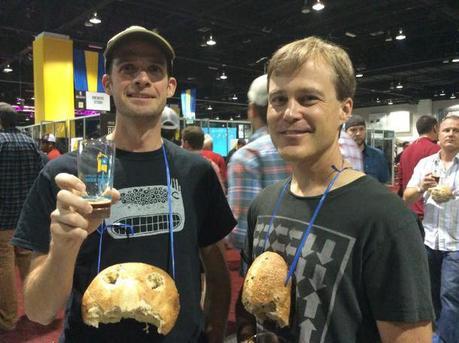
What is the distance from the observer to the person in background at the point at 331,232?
1.02 metres

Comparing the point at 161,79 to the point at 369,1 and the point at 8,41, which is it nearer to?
the point at 369,1

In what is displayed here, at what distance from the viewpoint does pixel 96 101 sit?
1135 centimetres

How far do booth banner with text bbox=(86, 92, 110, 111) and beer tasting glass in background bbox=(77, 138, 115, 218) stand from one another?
10.6m

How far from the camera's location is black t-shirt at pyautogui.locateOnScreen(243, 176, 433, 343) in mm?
A: 1015

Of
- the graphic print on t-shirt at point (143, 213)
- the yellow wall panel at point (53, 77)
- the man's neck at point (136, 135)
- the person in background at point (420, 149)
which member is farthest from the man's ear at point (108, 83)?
the yellow wall panel at point (53, 77)

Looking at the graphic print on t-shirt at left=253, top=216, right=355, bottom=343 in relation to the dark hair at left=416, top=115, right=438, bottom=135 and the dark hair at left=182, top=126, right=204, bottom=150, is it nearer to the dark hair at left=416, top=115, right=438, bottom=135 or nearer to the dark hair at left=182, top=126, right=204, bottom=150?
the dark hair at left=182, top=126, right=204, bottom=150

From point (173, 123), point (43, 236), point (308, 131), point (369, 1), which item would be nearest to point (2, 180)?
point (173, 123)

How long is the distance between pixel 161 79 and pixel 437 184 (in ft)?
8.36

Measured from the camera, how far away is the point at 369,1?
10.9 m

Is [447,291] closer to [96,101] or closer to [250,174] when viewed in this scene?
[250,174]

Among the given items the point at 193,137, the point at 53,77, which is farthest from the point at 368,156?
the point at 53,77

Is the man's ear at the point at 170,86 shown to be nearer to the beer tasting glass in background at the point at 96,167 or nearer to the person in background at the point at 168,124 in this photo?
the beer tasting glass in background at the point at 96,167

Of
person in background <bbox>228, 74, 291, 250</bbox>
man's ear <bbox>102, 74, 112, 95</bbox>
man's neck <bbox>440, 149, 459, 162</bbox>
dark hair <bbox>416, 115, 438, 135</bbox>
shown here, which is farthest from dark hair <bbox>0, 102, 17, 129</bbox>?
dark hair <bbox>416, 115, 438, 135</bbox>

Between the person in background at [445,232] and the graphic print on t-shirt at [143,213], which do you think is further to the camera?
the person in background at [445,232]
